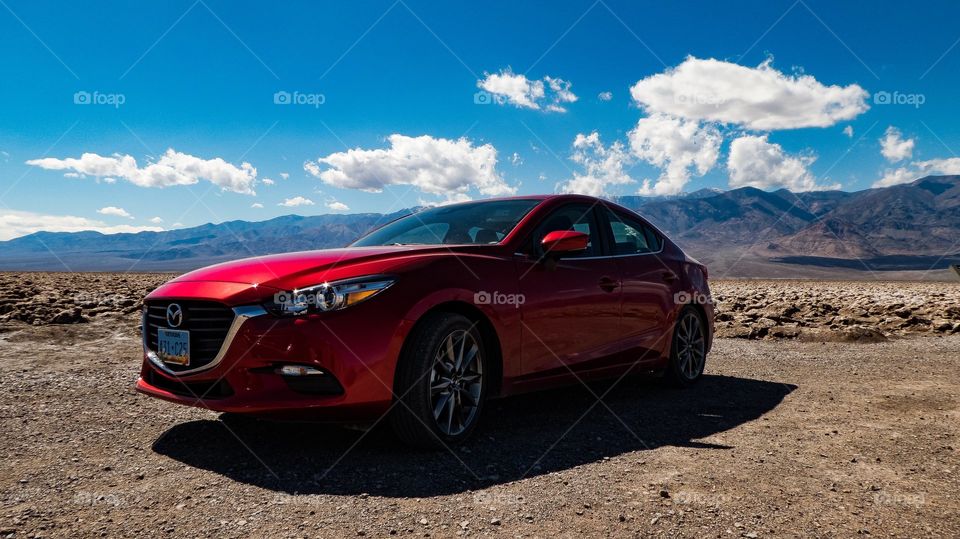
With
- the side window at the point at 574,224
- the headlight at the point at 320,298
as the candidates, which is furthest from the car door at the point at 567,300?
the headlight at the point at 320,298

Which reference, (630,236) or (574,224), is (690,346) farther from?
(574,224)

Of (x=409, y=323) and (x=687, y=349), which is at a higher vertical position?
(x=409, y=323)

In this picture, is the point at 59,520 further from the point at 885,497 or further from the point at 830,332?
the point at 830,332

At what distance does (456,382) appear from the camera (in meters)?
3.87

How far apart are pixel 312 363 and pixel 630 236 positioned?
3.18 m

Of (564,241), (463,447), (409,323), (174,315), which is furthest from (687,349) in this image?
(174,315)

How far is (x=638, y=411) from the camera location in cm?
505

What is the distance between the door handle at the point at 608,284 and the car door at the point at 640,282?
0.12 metres

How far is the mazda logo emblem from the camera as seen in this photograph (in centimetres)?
375

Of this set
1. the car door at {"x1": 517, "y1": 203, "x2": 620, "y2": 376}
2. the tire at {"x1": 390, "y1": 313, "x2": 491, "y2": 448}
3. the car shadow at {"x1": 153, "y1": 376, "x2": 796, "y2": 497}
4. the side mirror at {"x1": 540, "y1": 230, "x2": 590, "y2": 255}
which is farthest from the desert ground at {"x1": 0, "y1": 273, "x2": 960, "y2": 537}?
the side mirror at {"x1": 540, "y1": 230, "x2": 590, "y2": 255}

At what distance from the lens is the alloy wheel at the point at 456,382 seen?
377cm

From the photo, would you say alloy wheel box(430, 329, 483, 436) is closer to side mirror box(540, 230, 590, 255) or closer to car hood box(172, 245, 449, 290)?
car hood box(172, 245, 449, 290)

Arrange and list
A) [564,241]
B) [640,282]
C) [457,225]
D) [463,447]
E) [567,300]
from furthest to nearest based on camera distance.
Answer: [640,282] < [457,225] < [567,300] < [564,241] < [463,447]

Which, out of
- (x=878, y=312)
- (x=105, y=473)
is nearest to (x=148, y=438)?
(x=105, y=473)
